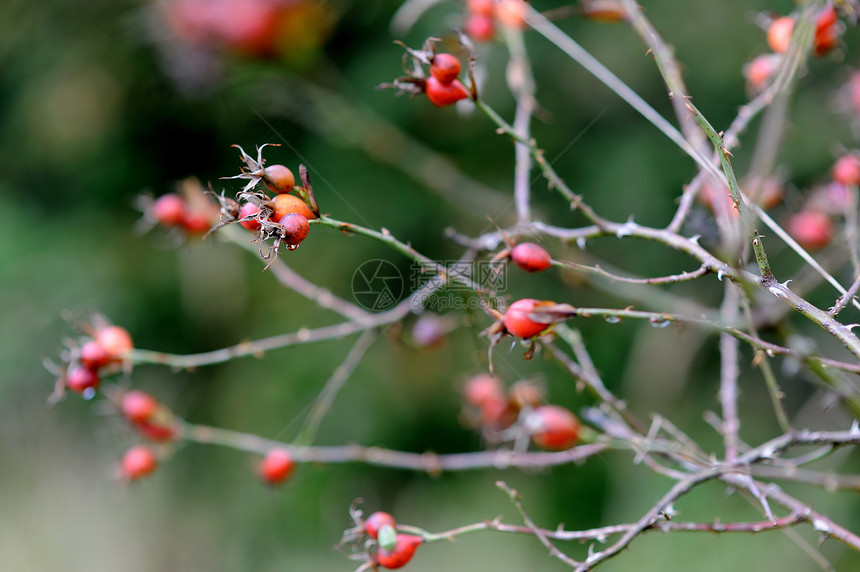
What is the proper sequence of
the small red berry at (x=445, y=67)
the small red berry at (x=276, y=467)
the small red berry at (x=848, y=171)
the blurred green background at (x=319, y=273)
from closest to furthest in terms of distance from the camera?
the small red berry at (x=445, y=67) → the small red berry at (x=848, y=171) → the small red berry at (x=276, y=467) → the blurred green background at (x=319, y=273)

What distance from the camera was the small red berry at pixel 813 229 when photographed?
93cm

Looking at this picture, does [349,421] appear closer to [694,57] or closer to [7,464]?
[7,464]

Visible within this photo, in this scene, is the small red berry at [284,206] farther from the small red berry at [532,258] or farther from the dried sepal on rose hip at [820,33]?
the dried sepal on rose hip at [820,33]

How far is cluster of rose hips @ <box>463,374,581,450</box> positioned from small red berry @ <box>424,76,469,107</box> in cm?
31

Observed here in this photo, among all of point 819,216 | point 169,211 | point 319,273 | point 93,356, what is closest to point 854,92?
point 819,216

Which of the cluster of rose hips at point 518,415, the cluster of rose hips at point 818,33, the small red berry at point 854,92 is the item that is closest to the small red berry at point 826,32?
the cluster of rose hips at point 818,33

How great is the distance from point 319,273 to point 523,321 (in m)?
1.23

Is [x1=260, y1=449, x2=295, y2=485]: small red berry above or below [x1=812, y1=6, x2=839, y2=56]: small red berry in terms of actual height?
below

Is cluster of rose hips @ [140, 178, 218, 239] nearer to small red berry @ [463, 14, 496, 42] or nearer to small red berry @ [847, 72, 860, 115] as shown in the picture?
A: small red berry @ [463, 14, 496, 42]

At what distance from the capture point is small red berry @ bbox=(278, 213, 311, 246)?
0.51 m

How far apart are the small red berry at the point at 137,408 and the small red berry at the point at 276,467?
176 millimetres

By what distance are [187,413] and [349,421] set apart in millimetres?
517

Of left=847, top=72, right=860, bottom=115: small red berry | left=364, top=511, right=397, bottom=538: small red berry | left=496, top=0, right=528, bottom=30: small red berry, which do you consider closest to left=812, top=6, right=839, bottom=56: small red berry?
left=847, top=72, right=860, bottom=115: small red berry

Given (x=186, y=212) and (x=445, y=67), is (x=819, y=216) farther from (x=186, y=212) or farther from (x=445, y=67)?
(x=186, y=212)
